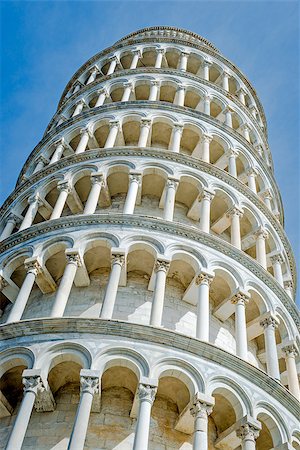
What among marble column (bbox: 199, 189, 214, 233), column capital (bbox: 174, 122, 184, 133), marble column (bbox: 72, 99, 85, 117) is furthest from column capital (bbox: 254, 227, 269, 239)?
marble column (bbox: 72, 99, 85, 117)

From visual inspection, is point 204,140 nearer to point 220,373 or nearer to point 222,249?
point 222,249

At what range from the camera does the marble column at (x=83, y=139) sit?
20922 mm

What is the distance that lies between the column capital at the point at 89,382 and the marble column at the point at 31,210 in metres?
6.78

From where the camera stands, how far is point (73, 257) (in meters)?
15.2

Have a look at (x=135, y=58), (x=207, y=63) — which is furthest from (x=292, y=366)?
(x=135, y=58)

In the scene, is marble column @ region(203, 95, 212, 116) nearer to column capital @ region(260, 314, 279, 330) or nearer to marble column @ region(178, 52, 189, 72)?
marble column @ region(178, 52, 189, 72)

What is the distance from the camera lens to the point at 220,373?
12852 mm

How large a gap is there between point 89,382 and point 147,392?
1124 millimetres

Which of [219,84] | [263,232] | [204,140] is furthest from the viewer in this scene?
[219,84]

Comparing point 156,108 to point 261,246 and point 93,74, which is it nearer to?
point 261,246

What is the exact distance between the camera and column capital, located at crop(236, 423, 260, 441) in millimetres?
12192

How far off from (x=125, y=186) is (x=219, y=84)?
10.7m

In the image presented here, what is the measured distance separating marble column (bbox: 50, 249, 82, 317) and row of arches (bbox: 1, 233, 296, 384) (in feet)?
0.09

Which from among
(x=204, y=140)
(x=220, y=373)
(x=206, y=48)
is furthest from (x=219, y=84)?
(x=220, y=373)
